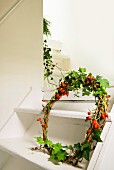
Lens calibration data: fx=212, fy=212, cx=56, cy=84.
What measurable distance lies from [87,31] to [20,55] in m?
0.63

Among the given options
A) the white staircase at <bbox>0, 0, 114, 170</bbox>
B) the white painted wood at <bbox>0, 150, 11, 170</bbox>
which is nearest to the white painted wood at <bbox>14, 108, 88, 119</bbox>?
the white staircase at <bbox>0, 0, 114, 170</bbox>

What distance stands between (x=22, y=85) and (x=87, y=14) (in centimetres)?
87

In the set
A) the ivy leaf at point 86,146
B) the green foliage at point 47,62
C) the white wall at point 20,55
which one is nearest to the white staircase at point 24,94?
the white wall at point 20,55

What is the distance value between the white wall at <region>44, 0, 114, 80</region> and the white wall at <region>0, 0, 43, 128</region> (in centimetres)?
38

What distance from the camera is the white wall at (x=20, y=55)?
1.61 metres

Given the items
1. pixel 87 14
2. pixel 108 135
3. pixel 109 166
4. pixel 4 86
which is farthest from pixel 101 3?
pixel 109 166

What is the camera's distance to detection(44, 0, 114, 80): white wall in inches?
64.5

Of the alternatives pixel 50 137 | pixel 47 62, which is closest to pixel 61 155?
pixel 50 137

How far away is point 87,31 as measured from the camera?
1.87 metres

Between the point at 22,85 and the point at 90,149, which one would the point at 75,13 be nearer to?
the point at 22,85

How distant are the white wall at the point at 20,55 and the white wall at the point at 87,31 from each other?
38 centimetres

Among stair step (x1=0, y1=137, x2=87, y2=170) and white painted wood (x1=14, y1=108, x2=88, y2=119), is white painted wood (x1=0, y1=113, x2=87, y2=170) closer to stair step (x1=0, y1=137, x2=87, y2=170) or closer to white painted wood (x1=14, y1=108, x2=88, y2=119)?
stair step (x1=0, y1=137, x2=87, y2=170)

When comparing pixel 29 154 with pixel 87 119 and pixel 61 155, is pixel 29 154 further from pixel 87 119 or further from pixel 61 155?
pixel 87 119

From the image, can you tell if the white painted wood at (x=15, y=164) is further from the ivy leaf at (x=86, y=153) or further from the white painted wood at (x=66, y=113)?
the ivy leaf at (x=86, y=153)
